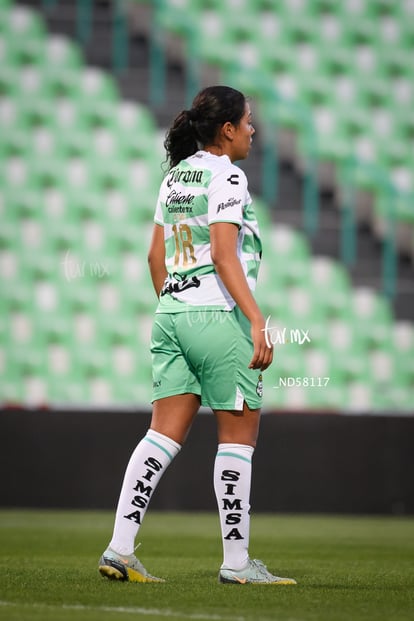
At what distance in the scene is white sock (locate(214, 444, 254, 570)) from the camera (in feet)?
10.6

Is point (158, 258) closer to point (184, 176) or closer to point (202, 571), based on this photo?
point (184, 176)

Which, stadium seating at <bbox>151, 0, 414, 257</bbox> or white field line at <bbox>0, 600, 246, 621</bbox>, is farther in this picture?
stadium seating at <bbox>151, 0, 414, 257</bbox>

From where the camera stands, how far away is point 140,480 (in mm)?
3254

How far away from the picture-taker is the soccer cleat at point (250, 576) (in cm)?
327

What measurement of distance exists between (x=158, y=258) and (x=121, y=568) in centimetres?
95

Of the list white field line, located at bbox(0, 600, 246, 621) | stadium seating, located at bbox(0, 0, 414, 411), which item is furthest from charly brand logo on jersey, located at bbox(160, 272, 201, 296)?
stadium seating, located at bbox(0, 0, 414, 411)

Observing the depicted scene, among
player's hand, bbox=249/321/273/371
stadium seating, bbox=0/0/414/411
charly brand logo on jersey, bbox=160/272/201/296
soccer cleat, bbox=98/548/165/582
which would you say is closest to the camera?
player's hand, bbox=249/321/273/371

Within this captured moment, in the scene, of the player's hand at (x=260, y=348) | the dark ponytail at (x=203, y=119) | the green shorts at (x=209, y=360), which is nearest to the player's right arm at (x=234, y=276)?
the player's hand at (x=260, y=348)

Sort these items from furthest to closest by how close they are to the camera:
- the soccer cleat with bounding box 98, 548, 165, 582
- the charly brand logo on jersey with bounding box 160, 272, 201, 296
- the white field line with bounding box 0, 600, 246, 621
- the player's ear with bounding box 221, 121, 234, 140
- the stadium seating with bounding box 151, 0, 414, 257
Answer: the stadium seating with bounding box 151, 0, 414, 257 < the player's ear with bounding box 221, 121, 234, 140 < the charly brand logo on jersey with bounding box 160, 272, 201, 296 < the soccer cleat with bounding box 98, 548, 165, 582 < the white field line with bounding box 0, 600, 246, 621

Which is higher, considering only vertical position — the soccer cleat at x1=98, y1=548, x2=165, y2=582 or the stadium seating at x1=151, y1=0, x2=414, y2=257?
the stadium seating at x1=151, y1=0, x2=414, y2=257

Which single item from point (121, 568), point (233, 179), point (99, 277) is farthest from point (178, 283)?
point (99, 277)

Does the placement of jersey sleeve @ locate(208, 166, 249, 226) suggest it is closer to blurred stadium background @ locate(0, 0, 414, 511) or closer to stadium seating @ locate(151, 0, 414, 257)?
blurred stadium background @ locate(0, 0, 414, 511)

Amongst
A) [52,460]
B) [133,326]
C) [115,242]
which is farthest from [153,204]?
[52,460]

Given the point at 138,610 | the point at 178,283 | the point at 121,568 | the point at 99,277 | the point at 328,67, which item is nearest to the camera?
the point at 138,610
